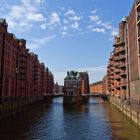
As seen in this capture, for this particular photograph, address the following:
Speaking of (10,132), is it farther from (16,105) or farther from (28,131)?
(16,105)

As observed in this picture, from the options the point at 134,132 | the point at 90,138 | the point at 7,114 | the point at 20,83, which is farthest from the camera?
the point at 20,83

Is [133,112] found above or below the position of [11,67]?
below

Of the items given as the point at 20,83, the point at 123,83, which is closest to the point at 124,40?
the point at 123,83

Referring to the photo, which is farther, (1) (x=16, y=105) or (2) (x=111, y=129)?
(1) (x=16, y=105)

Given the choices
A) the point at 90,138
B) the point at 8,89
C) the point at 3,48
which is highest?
the point at 3,48

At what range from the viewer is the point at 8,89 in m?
102

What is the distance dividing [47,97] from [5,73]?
10259cm

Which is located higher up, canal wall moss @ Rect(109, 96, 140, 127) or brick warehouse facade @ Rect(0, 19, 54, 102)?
brick warehouse facade @ Rect(0, 19, 54, 102)

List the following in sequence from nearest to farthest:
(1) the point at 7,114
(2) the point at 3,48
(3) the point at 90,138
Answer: (3) the point at 90,138 → (1) the point at 7,114 → (2) the point at 3,48

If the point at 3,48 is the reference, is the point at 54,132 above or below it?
below

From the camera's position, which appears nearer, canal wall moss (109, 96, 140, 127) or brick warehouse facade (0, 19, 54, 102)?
canal wall moss (109, 96, 140, 127)

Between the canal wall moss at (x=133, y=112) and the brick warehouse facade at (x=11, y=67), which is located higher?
the brick warehouse facade at (x=11, y=67)

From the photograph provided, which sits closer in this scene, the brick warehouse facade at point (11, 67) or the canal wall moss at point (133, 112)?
the canal wall moss at point (133, 112)

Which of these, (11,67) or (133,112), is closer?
(133,112)
